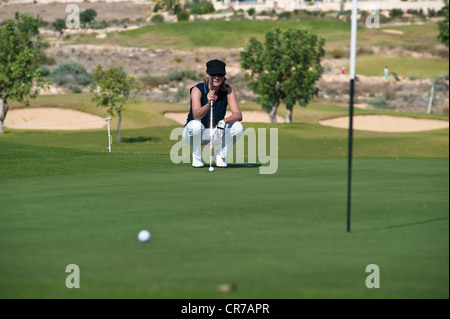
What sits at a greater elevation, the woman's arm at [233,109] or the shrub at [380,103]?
the woman's arm at [233,109]

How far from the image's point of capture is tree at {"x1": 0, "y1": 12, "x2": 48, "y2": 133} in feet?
138

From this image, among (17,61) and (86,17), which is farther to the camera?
(86,17)

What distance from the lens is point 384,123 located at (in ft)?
174

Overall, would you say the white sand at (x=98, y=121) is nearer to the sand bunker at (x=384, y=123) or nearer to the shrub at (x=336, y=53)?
the sand bunker at (x=384, y=123)

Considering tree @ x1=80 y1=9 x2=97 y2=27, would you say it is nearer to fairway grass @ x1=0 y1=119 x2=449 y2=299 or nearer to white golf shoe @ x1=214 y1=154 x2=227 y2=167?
white golf shoe @ x1=214 y1=154 x2=227 y2=167

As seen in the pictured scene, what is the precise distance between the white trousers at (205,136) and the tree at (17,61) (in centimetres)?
2844

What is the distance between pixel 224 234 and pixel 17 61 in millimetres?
36927

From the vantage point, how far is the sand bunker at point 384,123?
52.2 meters

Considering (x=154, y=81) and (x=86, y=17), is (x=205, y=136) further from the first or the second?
(x=86, y=17)

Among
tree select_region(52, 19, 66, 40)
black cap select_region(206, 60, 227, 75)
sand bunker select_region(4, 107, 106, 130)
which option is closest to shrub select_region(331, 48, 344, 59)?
tree select_region(52, 19, 66, 40)

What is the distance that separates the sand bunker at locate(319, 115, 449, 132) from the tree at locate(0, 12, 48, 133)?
19553mm

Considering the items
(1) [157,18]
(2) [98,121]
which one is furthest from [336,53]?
(1) [157,18]

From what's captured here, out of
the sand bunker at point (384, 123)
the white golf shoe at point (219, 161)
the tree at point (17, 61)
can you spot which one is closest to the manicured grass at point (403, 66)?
the sand bunker at point (384, 123)
